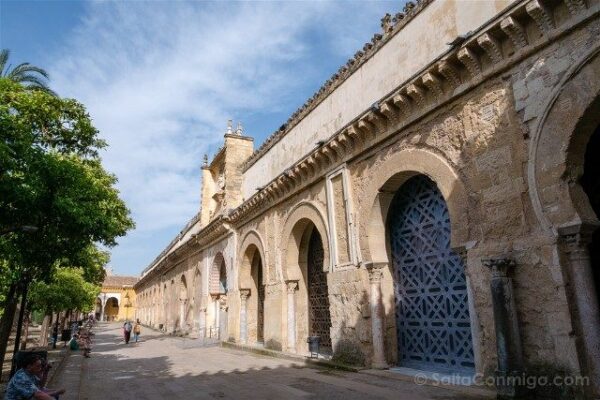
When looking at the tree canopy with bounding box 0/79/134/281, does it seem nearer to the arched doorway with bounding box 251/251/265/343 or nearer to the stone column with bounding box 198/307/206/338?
the arched doorway with bounding box 251/251/265/343

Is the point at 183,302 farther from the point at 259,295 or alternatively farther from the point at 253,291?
the point at 259,295

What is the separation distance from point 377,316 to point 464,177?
304cm

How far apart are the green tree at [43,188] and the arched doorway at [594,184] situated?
7919 millimetres

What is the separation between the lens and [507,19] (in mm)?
5336

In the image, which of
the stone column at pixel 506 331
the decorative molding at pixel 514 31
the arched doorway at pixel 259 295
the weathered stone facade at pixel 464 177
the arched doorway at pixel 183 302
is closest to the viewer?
the weathered stone facade at pixel 464 177

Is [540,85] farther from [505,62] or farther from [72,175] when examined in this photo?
[72,175]

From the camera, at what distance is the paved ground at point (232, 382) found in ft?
19.6

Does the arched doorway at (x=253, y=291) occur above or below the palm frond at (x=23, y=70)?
below

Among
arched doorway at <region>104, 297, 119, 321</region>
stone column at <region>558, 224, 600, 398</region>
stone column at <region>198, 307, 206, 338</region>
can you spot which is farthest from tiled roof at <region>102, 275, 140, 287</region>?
stone column at <region>558, 224, 600, 398</region>

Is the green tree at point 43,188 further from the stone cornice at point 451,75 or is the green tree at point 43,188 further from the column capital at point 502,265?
the column capital at point 502,265

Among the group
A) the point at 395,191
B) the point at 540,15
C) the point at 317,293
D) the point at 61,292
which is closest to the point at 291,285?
the point at 317,293

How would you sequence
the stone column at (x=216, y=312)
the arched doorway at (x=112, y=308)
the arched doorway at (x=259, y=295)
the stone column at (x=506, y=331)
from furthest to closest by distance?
the arched doorway at (x=112, y=308), the stone column at (x=216, y=312), the arched doorway at (x=259, y=295), the stone column at (x=506, y=331)

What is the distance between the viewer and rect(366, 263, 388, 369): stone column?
744cm

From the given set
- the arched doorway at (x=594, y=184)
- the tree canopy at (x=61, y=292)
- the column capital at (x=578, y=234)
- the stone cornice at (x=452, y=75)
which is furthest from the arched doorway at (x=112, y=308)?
the column capital at (x=578, y=234)
